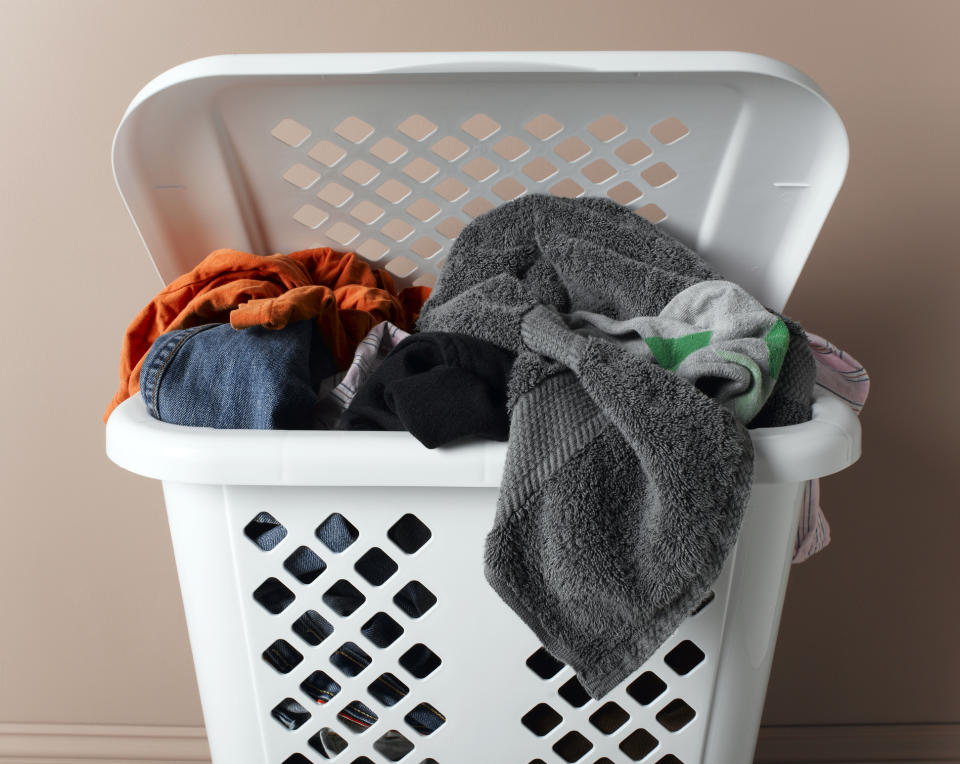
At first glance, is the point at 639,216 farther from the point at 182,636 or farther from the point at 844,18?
the point at 182,636

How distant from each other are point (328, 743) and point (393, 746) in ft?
0.15

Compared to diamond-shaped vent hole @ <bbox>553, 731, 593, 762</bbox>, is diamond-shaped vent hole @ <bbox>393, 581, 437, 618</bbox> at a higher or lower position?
higher

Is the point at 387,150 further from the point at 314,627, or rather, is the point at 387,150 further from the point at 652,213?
the point at 314,627

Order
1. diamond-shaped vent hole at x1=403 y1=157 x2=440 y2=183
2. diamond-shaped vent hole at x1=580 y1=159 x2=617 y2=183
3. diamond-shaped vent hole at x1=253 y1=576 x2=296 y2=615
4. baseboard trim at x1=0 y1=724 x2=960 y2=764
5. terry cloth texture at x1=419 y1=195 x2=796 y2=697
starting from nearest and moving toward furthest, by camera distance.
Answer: terry cloth texture at x1=419 y1=195 x2=796 y2=697
diamond-shaped vent hole at x1=253 y1=576 x2=296 y2=615
diamond-shaped vent hole at x1=580 y1=159 x2=617 y2=183
diamond-shaped vent hole at x1=403 y1=157 x2=440 y2=183
baseboard trim at x1=0 y1=724 x2=960 y2=764

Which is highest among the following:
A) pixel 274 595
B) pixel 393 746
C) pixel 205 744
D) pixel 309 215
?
pixel 309 215

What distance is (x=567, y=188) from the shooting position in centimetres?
71

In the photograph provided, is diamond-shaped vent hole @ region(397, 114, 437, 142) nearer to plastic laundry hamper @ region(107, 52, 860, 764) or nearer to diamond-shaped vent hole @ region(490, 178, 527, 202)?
diamond-shaped vent hole @ region(490, 178, 527, 202)

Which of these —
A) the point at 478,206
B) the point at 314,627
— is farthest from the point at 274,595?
the point at 478,206

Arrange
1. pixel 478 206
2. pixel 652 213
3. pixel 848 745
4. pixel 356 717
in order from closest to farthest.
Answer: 1. pixel 356 717
2. pixel 652 213
3. pixel 478 206
4. pixel 848 745

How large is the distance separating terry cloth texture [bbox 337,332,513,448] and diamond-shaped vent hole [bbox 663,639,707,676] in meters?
0.21

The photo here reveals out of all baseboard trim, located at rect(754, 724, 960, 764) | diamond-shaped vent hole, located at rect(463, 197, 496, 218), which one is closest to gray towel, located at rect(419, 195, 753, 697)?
diamond-shaped vent hole, located at rect(463, 197, 496, 218)

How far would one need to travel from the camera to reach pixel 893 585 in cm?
102

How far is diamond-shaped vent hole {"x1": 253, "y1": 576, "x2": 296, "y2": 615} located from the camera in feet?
1.69

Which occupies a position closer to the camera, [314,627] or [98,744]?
[314,627]
